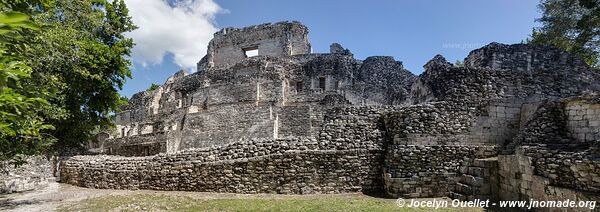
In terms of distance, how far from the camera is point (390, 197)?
8.95 meters

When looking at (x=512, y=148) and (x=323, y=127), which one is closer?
(x=512, y=148)

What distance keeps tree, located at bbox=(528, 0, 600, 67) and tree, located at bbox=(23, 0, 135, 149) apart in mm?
22187

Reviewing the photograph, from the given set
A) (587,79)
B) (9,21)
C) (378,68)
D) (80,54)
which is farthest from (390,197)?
(378,68)

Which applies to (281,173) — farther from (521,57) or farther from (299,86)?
(299,86)

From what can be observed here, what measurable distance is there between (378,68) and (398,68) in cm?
169

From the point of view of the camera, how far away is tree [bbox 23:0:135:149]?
33.4 feet

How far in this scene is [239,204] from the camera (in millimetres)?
8148

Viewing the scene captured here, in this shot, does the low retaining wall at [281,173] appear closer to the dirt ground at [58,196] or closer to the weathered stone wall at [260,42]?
the dirt ground at [58,196]

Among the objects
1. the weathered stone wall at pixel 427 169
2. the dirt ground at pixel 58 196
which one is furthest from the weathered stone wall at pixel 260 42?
the weathered stone wall at pixel 427 169

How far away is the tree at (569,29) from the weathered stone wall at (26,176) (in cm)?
2583

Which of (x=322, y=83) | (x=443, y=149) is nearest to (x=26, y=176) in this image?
(x=443, y=149)

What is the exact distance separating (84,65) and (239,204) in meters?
7.92

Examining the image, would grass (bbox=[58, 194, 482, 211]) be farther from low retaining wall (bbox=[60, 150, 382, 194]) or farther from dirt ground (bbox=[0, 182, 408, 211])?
low retaining wall (bbox=[60, 150, 382, 194])

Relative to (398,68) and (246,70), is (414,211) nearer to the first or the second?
(398,68)
